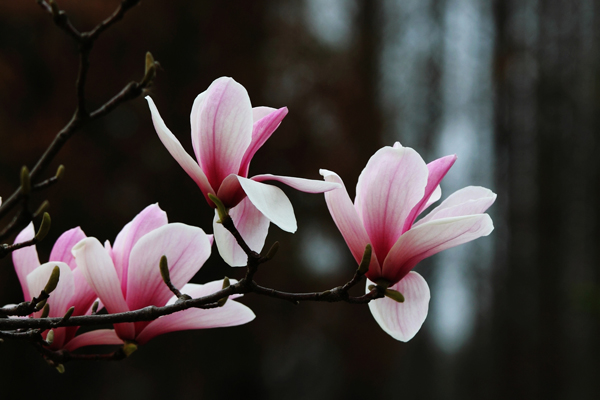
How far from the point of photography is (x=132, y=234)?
0.35 metres

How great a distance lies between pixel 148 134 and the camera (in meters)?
2.62

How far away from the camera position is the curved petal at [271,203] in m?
0.28

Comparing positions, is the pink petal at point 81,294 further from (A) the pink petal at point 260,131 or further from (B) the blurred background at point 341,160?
(B) the blurred background at point 341,160

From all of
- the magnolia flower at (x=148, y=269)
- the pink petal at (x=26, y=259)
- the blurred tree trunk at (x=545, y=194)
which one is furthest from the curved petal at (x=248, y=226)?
the blurred tree trunk at (x=545, y=194)

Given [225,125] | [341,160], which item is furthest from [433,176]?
[341,160]

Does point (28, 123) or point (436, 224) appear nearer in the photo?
point (436, 224)

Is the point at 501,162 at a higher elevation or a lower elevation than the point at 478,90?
lower

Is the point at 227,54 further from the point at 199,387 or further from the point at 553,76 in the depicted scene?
the point at 553,76

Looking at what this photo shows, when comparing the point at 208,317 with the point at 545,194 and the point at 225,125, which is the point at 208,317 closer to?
the point at 225,125

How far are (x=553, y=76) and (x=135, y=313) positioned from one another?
5317mm

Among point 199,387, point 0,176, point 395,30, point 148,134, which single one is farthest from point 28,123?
point 395,30

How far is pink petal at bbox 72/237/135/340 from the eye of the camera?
1.07 ft

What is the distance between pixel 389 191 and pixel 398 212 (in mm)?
14

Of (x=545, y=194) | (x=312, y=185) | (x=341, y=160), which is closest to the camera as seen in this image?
(x=312, y=185)
